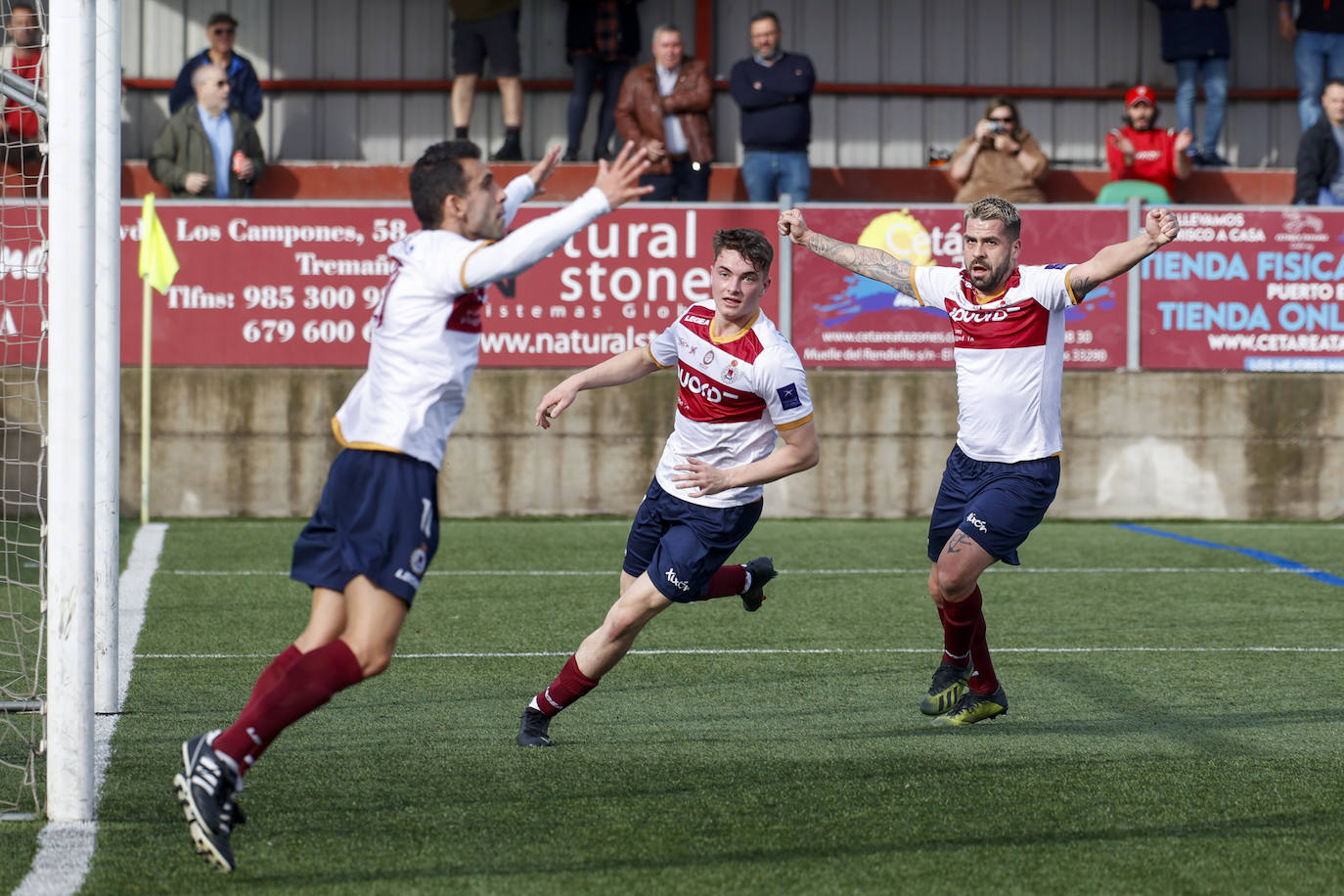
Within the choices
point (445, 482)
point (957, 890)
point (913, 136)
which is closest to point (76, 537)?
point (957, 890)

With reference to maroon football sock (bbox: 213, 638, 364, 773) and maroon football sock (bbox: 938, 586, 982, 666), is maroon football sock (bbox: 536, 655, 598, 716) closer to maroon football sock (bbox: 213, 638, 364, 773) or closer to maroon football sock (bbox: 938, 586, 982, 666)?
maroon football sock (bbox: 938, 586, 982, 666)

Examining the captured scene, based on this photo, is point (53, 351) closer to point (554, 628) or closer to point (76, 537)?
point (76, 537)

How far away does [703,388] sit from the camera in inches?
239

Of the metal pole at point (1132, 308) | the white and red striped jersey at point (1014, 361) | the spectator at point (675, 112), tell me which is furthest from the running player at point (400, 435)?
the spectator at point (675, 112)

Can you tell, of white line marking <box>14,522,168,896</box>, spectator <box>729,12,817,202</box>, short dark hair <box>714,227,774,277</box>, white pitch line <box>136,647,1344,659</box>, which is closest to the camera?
white line marking <box>14,522,168,896</box>

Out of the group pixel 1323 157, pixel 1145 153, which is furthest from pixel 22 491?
pixel 1323 157

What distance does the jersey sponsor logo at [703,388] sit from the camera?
6020mm

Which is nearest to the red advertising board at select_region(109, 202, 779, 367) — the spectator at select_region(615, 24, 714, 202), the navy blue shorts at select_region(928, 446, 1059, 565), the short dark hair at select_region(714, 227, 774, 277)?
the spectator at select_region(615, 24, 714, 202)

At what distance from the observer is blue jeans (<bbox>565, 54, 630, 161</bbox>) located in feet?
55.4

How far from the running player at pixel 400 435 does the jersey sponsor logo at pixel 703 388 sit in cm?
151

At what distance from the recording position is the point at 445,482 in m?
13.8

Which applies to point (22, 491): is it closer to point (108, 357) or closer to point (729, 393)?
point (108, 357)

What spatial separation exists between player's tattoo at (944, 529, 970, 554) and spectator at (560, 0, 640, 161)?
1108 cm

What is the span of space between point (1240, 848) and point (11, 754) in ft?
12.6
